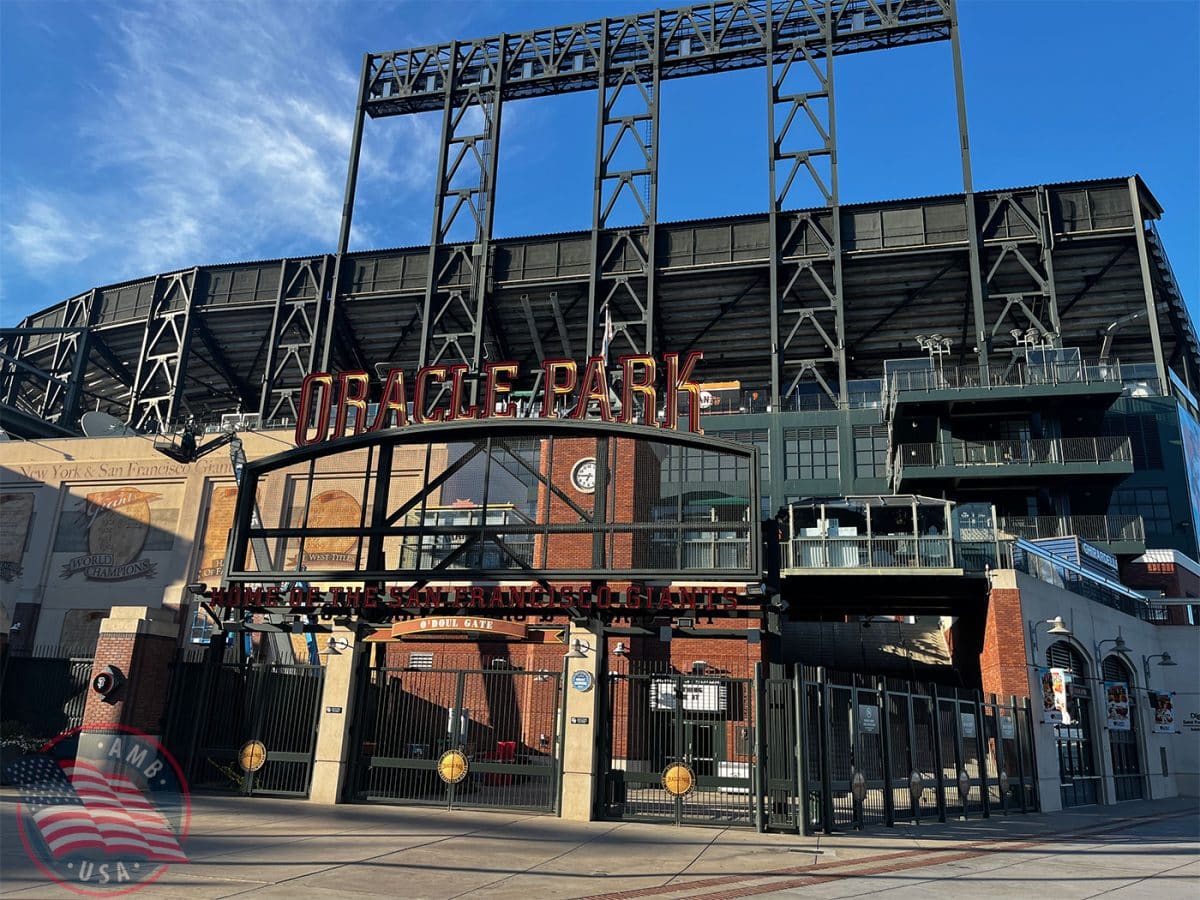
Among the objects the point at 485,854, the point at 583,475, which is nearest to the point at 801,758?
the point at 485,854

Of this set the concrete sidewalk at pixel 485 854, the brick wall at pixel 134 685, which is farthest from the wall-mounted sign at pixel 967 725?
the brick wall at pixel 134 685

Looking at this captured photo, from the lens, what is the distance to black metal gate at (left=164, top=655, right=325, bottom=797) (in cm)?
1905

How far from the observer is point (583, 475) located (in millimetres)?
33281

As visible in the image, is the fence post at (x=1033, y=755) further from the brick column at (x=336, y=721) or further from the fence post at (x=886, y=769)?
the brick column at (x=336, y=721)

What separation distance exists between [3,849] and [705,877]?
9.03 meters

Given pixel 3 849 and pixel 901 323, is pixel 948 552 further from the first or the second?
pixel 901 323

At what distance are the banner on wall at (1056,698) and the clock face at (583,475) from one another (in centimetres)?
1597

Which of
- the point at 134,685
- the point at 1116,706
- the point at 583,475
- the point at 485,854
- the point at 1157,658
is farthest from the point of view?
the point at 583,475

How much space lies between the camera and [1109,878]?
12570mm

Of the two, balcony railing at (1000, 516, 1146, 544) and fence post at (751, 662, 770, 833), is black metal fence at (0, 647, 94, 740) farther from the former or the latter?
balcony railing at (1000, 516, 1146, 544)

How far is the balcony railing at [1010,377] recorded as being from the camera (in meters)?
41.1

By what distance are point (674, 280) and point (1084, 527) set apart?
25203 mm

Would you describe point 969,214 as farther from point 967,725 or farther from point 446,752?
point 446,752

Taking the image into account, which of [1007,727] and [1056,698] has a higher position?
[1056,698]
